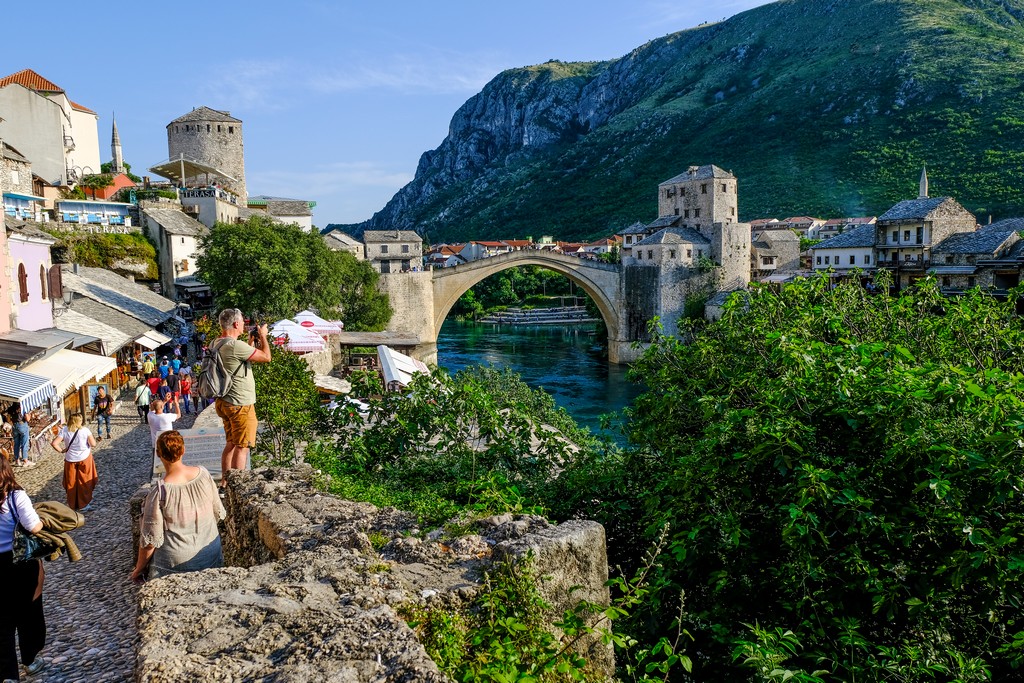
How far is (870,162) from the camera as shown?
6531 cm

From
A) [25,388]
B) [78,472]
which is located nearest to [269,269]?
[25,388]

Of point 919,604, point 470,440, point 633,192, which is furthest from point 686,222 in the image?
point 633,192

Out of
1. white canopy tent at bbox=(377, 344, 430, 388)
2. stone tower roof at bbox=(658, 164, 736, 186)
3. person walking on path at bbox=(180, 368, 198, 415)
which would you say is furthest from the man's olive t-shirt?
stone tower roof at bbox=(658, 164, 736, 186)

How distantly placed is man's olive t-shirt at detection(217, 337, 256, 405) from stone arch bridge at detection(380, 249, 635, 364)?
3128cm

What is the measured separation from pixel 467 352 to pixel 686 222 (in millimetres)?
15096

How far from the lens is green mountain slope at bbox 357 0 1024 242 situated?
6147cm

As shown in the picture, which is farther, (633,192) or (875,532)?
(633,192)

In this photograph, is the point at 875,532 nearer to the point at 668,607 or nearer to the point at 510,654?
the point at 668,607

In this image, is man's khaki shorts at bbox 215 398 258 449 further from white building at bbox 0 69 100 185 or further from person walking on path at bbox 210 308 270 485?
white building at bbox 0 69 100 185

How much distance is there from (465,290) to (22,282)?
2741 cm

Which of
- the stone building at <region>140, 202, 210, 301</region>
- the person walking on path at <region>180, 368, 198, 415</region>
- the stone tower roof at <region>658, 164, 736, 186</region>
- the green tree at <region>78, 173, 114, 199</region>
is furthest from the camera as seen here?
the stone tower roof at <region>658, 164, 736, 186</region>

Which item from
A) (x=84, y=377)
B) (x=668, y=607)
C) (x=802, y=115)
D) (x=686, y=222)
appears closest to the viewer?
(x=668, y=607)

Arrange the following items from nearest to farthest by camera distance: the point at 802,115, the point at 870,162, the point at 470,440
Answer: the point at 470,440, the point at 870,162, the point at 802,115

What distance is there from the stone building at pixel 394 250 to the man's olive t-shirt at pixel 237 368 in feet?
128
